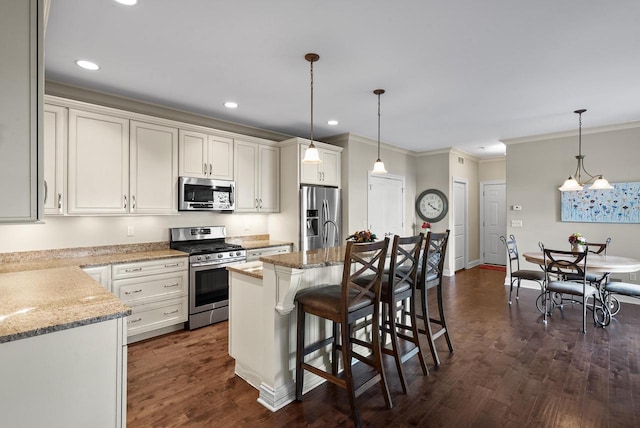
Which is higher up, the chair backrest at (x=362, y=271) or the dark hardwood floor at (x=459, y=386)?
the chair backrest at (x=362, y=271)

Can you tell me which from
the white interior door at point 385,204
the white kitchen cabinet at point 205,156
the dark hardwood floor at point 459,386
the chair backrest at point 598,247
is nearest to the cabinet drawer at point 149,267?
the dark hardwood floor at point 459,386

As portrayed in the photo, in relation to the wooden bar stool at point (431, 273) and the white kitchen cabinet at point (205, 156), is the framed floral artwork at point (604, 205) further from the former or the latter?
the white kitchen cabinet at point (205, 156)

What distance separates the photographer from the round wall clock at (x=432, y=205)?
6.69 m

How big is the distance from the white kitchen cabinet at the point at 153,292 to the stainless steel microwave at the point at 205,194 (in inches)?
27.1

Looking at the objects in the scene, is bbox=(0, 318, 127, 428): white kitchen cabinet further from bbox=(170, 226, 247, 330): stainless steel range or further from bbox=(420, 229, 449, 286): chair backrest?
bbox=(170, 226, 247, 330): stainless steel range

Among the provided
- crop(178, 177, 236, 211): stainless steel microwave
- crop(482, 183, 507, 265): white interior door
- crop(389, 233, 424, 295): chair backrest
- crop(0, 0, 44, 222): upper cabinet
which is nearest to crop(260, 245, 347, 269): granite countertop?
crop(389, 233, 424, 295): chair backrest

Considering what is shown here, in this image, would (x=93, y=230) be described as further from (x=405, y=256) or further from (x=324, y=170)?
(x=405, y=256)

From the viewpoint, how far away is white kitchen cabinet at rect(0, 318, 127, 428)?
3.97ft

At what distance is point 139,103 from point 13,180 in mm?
2684

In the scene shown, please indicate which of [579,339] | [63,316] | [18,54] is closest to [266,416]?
[63,316]

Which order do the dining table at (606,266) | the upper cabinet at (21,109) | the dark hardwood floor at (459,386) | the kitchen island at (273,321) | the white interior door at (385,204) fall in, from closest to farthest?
1. the upper cabinet at (21,109)
2. the dark hardwood floor at (459,386)
3. the kitchen island at (273,321)
4. the dining table at (606,266)
5. the white interior door at (385,204)

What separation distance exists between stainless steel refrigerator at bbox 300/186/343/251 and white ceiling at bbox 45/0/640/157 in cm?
119

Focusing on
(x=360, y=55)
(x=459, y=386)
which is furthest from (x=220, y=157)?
(x=459, y=386)

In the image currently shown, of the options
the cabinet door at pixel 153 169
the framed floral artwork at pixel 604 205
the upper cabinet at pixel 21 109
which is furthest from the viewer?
the framed floral artwork at pixel 604 205
